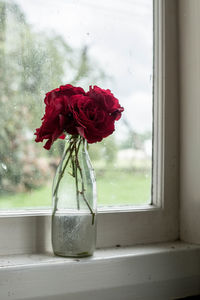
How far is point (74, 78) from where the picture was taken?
3.43ft

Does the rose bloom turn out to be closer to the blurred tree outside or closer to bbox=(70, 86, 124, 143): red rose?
bbox=(70, 86, 124, 143): red rose

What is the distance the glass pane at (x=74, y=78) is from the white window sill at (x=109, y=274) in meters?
0.15

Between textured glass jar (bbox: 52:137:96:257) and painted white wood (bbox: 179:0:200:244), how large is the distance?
12.1 inches

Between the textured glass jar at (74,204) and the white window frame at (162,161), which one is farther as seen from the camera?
the white window frame at (162,161)

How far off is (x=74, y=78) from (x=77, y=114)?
206 mm

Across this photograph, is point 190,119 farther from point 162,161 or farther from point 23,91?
point 23,91

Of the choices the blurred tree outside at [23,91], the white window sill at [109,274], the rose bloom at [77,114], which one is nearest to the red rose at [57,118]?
the rose bloom at [77,114]

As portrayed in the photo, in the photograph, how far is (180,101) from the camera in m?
1.15

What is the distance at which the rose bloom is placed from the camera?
870 millimetres

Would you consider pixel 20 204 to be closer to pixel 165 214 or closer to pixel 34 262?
pixel 34 262

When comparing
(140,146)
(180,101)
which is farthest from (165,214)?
(180,101)

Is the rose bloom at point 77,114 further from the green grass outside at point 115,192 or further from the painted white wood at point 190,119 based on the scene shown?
the painted white wood at point 190,119

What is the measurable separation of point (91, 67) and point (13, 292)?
57 cm

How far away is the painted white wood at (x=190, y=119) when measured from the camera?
43.1 inches
